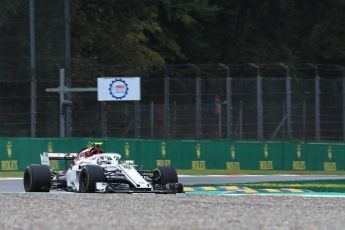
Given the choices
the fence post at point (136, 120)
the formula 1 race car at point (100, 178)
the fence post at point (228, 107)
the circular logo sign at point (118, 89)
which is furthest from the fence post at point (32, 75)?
the formula 1 race car at point (100, 178)

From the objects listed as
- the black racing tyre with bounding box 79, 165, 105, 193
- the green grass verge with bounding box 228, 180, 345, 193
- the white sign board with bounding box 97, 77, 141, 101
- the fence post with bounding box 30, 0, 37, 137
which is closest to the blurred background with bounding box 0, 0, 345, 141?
the fence post with bounding box 30, 0, 37, 137

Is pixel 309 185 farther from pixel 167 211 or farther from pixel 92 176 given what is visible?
pixel 167 211

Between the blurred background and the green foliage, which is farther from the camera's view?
the green foliage

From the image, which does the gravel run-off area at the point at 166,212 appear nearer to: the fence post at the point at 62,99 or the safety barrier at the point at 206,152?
the safety barrier at the point at 206,152

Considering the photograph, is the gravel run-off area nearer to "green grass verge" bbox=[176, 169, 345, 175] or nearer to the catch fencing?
"green grass verge" bbox=[176, 169, 345, 175]

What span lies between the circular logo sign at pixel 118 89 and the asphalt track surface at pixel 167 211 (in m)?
17.2

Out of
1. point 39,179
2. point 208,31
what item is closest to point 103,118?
point 39,179

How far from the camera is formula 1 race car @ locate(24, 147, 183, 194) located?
2133cm

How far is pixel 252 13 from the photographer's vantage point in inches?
2354

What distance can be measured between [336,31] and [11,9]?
2078cm

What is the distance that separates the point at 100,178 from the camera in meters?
21.3

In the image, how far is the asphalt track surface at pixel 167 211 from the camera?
1512 cm

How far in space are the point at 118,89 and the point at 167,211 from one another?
21652 mm

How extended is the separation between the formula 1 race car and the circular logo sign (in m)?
15.1
